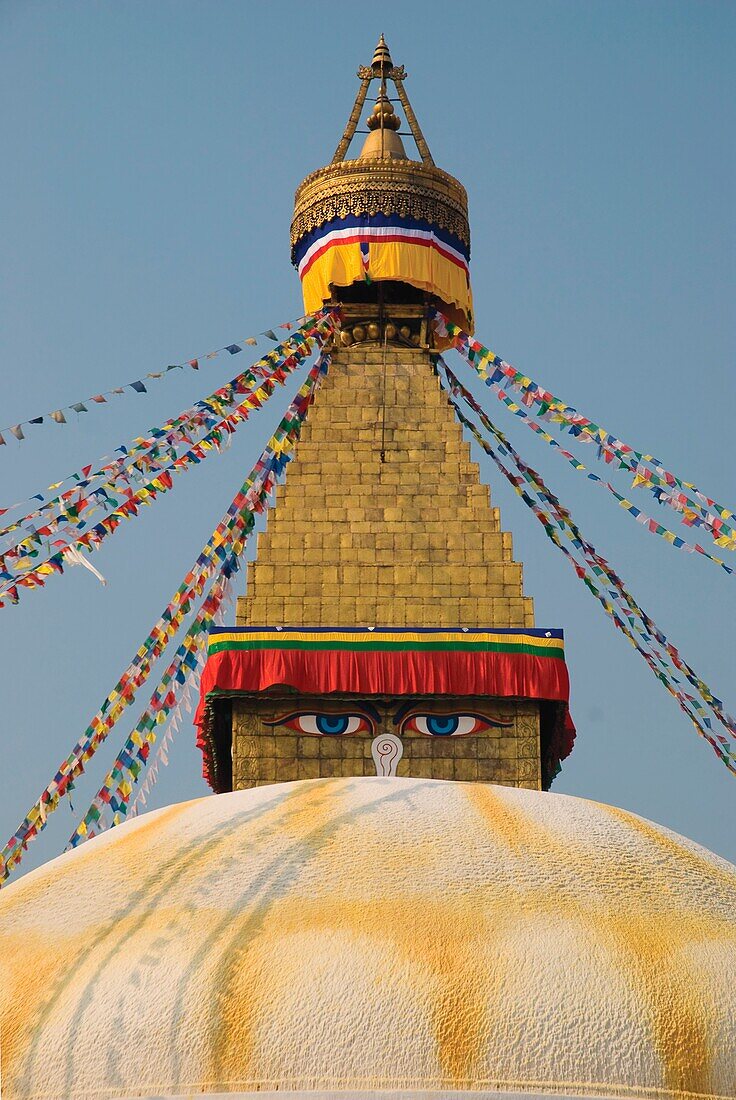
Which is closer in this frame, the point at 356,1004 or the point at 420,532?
the point at 356,1004

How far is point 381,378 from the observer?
16.6 metres

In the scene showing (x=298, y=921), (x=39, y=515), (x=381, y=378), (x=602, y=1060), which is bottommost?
(x=602, y=1060)

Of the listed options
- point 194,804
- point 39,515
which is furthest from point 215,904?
point 39,515

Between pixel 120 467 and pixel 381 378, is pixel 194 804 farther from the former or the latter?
pixel 381 378

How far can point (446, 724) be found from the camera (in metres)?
14.0

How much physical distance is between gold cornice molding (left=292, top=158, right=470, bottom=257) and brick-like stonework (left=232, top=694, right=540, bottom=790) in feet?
20.5

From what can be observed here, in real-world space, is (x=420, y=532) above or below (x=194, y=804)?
above

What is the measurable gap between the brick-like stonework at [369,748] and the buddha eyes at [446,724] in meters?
0.05

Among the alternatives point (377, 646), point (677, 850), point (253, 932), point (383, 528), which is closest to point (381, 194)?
point (383, 528)

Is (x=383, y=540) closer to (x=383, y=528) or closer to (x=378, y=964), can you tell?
(x=383, y=528)

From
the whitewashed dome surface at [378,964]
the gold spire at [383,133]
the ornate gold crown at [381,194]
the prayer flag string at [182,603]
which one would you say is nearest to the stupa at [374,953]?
the whitewashed dome surface at [378,964]

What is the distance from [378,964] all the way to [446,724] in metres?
10.3

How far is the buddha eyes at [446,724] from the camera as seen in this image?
1399 cm

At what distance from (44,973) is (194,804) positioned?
1.02 m
